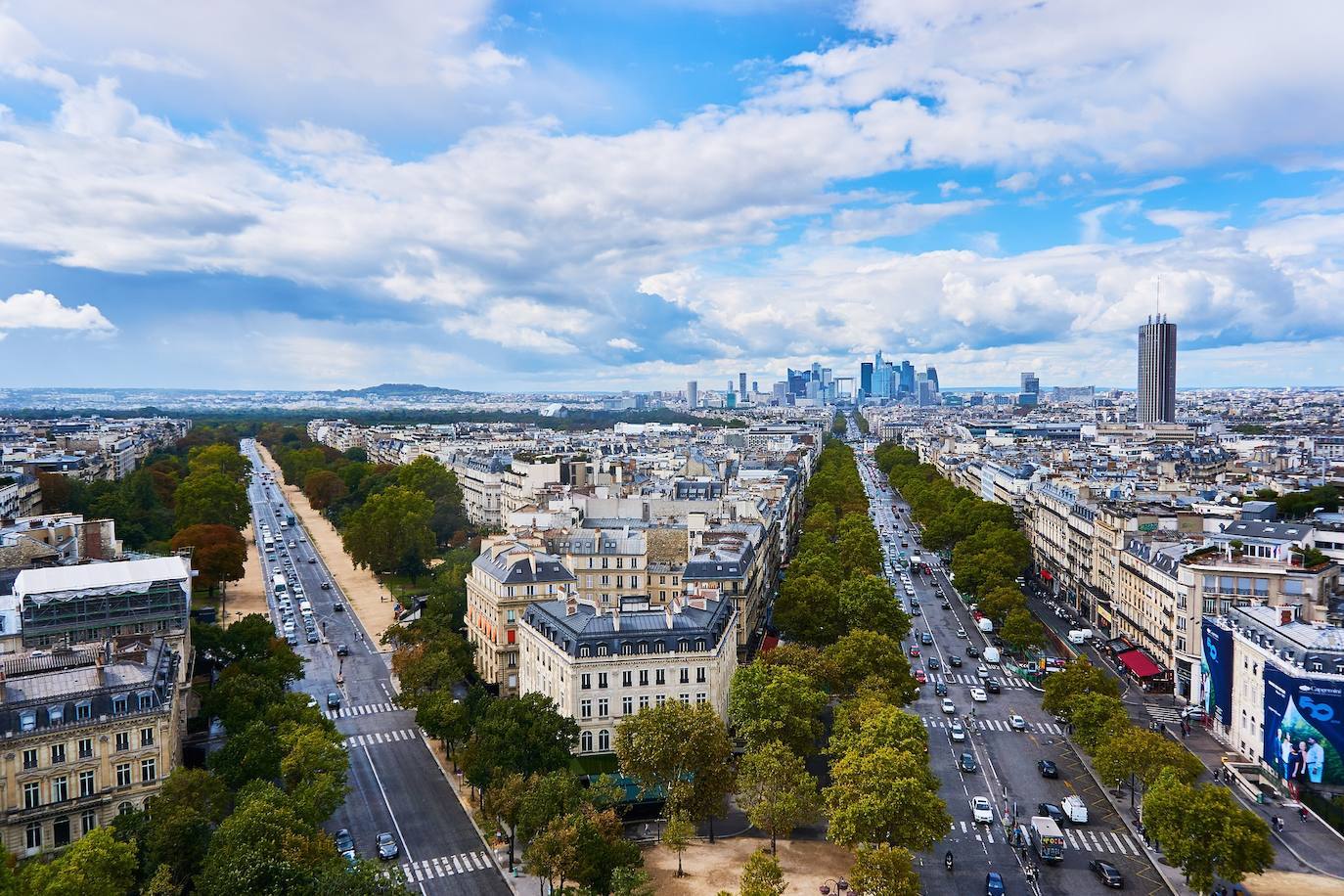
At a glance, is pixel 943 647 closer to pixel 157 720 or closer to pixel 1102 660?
pixel 1102 660

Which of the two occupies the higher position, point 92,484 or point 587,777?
point 92,484

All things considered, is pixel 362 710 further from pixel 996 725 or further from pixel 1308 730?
pixel 1308 730

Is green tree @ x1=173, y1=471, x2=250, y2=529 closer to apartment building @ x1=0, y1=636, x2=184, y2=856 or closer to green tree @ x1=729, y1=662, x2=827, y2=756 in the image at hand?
apartment building @ x1=0, y1=636, x2=184, y2=856

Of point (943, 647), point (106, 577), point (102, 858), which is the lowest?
point (943, 647)

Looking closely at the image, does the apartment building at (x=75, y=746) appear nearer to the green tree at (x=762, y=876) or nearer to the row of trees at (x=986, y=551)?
the green tree at (x=762, y=876)

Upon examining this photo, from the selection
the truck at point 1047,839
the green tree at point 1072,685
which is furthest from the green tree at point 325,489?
the truck at point 1047,839

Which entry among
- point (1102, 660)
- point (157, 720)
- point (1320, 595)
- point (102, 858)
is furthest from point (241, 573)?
point (1320, 595)
